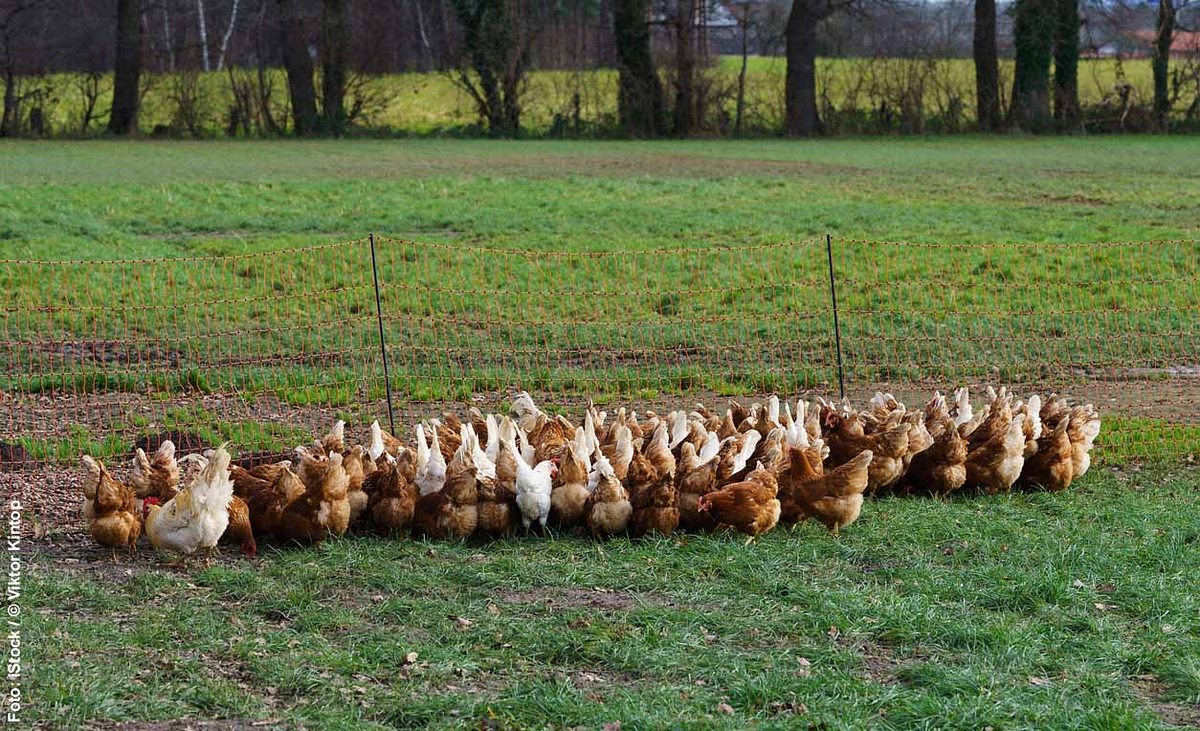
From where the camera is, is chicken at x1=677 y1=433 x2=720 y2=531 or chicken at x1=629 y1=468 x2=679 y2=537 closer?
chicken at x1=629 y1=468 x2=679 y2=537

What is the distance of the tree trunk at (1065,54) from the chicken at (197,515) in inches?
1467

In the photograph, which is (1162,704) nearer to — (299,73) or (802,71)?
(802,71)

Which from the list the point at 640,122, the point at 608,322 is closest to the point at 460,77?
the point at 640,122

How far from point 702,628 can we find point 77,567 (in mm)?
3248

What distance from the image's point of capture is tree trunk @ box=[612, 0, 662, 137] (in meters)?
40.2

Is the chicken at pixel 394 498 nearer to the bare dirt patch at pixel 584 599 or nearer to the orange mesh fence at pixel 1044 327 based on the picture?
the bare dirt patch at pixel 584 599

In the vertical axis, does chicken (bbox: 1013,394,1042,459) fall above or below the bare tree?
below

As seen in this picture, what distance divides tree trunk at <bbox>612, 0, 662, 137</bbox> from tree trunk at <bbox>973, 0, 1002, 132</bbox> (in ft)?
31.8

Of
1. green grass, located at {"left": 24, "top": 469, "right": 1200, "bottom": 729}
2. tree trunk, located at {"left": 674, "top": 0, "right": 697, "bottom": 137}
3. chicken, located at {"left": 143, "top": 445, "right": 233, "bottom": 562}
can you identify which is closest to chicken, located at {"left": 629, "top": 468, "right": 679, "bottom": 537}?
green grass, located at {"left": 24, "top": 469, "right": 1200, "bottom": 729}

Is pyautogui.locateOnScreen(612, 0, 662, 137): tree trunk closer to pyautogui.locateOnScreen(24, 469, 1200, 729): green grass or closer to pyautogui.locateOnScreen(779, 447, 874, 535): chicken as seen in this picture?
pyautogui.locateOnScreen(779, 447, 874, 535): chicken

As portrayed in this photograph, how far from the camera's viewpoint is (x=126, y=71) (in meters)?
39.7

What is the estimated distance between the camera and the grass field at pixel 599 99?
4022 centimetres

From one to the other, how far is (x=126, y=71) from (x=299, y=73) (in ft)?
16.3

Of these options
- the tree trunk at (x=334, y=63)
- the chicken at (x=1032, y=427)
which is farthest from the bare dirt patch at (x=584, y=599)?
the tree trunk at (x=334, y=63)
